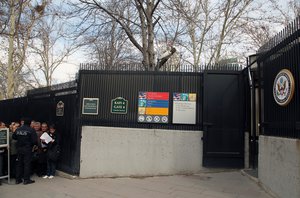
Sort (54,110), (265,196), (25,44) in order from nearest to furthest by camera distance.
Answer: (265,196)
(54,110)
(25,44)

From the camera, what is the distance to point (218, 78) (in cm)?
962

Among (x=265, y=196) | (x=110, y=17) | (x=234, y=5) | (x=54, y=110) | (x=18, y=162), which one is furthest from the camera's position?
(x=234, y=5)

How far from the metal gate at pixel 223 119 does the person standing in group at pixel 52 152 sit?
170 inches

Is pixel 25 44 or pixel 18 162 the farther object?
pixel 25 44

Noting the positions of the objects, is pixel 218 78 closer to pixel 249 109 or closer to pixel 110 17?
pixel 249 109

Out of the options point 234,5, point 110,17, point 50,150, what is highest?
point 234,5

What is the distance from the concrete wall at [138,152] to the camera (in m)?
9.38

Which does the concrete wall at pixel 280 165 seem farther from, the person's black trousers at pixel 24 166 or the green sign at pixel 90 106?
the person's black trousers at pixel 24 166

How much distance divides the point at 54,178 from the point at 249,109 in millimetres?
6005

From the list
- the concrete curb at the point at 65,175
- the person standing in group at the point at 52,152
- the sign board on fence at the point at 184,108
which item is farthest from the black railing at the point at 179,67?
the concrete curb at the point at 65,175

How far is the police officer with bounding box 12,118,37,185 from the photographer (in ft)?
30.1

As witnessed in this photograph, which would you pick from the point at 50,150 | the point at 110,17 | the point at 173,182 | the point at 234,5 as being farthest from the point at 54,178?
the point at 234,5

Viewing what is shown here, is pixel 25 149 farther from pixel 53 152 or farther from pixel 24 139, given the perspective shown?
pixel 53 152

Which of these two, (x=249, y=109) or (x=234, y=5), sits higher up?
(x=234, y=5)
